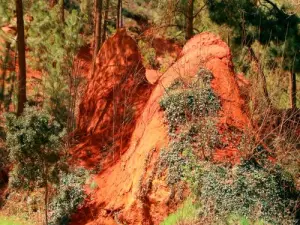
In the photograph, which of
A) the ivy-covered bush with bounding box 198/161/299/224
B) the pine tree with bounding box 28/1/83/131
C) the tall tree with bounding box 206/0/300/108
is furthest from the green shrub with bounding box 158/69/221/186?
the pine tree with bounding box 28/1/83/131

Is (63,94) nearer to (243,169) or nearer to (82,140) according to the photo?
Result: (82,140)

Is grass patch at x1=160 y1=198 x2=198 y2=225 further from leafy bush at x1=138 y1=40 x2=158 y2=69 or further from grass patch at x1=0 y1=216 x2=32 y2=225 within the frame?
leafy bush at x1=138 y1=40 x2=158 y2=69

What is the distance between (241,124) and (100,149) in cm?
546

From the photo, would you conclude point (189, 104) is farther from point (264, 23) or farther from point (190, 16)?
point (190, 16)

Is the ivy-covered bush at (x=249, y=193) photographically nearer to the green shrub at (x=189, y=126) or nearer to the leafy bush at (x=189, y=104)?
the green shrub at (x=189, y=126)

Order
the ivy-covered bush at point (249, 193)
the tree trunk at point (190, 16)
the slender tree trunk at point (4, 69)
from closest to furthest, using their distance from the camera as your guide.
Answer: the ivy-covered bush at point (249, 193) → the tree trunk at point (190, 16) → the slender tree trunk at point (4, 69)

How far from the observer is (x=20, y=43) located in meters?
19.6

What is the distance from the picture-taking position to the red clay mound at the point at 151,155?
1387 cm

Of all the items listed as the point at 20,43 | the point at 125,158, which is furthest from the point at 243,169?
the point at 20,43

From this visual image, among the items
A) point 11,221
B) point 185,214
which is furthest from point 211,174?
point 11,221

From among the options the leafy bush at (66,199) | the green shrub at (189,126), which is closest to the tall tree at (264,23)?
the green shrub at (189,126)

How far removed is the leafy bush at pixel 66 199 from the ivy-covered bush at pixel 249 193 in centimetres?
464

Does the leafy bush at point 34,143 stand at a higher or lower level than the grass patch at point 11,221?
higher

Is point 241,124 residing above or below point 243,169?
above
